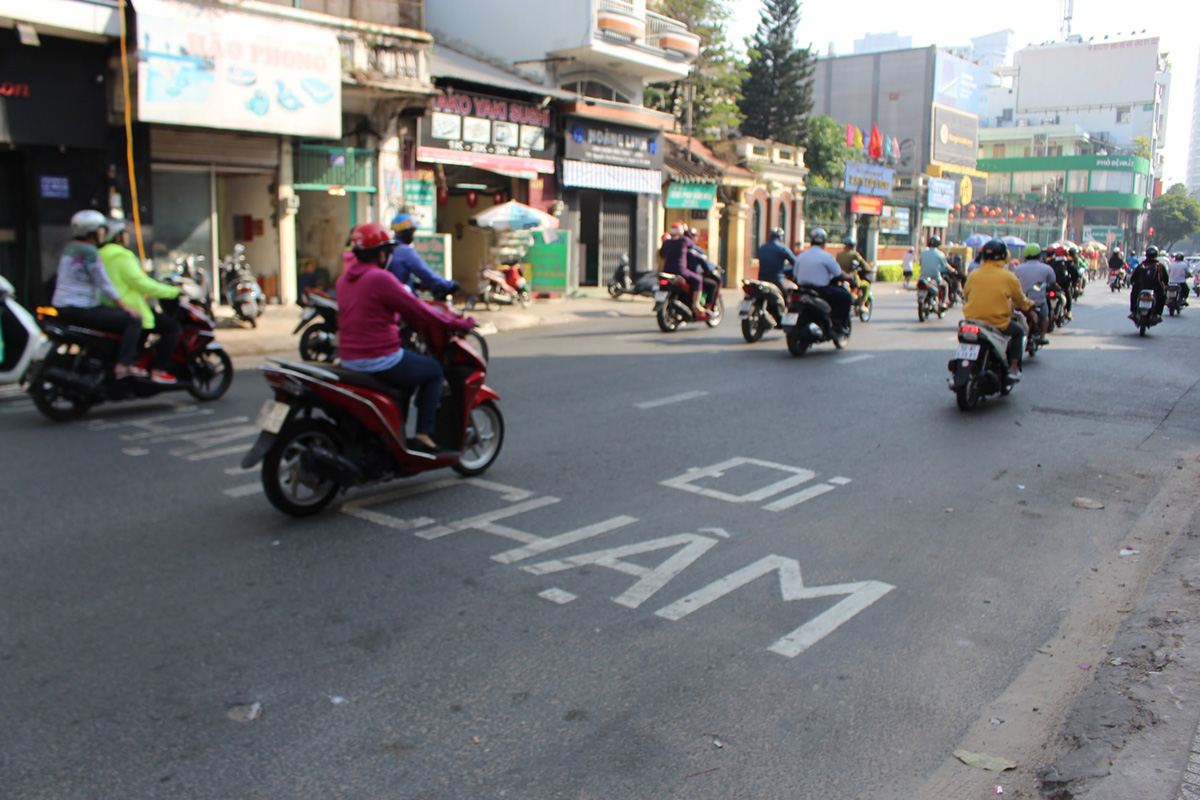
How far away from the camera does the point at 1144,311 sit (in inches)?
715

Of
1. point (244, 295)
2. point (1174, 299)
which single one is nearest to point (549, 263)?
point (244, 295)

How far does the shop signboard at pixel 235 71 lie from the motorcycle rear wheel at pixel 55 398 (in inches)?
313

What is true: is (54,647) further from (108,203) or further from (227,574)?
(108,203)

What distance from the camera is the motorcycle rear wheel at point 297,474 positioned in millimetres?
5797

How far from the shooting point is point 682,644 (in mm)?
4277

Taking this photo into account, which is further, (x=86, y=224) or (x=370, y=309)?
(x=86, y=224)

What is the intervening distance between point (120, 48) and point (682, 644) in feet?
50.5

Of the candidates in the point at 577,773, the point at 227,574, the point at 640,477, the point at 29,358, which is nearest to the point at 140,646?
the point at 227,574

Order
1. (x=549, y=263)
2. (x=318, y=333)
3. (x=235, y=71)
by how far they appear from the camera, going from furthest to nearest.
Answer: (x=549, y=263) → (x=235, y=71) → (x=318, y=333)

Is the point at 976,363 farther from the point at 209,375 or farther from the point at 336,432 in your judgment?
the point at 209,375

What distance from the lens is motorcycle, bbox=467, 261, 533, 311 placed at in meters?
21.3

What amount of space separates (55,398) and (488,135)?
16.4m

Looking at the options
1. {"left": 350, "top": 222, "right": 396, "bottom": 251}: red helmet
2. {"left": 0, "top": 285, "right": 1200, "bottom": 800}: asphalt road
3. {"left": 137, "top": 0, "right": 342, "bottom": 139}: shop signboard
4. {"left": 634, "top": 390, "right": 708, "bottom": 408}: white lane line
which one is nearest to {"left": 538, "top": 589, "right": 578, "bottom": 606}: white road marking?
{"left": 0, "top": 285, "right": 1200, "bottom": 800}: asphalt road

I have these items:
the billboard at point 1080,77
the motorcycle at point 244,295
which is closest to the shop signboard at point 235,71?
the motorcycle at point 244,295
